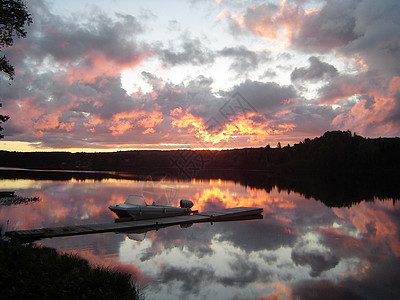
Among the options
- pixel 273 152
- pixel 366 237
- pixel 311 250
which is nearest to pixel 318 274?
pixel 311 250

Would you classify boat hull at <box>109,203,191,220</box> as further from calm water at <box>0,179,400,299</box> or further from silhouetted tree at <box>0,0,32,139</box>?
silhouetted tree at <box>0,0,32,139</box>

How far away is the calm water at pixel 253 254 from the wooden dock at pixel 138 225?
22.9 inches

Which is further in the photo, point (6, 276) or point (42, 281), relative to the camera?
point (42, 281)

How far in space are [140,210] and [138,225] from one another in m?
2.28

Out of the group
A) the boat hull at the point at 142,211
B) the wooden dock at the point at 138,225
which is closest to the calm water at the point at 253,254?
the wooden dock at the point at 138,225

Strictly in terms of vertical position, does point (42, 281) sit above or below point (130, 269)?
above

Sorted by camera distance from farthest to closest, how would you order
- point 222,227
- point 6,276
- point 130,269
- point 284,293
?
1. point 222,227
2. point 130,269
3. point 284,293
4. point 6,276

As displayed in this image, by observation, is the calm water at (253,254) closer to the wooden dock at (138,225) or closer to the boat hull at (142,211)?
the wooden dock at (138,225)

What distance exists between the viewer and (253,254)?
1299 cm

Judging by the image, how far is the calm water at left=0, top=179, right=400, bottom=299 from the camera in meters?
9.25

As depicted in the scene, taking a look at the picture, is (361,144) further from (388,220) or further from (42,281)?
(42,281)

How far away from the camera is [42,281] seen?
5785mm

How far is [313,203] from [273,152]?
95.9 metres

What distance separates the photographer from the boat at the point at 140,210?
1894 centimetres
